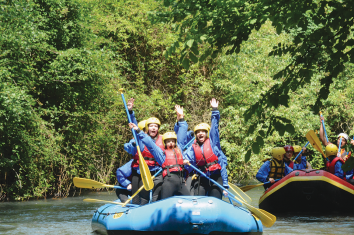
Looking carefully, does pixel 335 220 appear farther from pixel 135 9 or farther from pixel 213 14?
pixel 135 9

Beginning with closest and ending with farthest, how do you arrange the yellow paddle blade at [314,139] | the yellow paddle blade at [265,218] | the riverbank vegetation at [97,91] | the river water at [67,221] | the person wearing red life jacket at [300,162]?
1. the yellow paddle blade at [265,218]
2. the river water at [67,221]
3. the riverbank vegetation at [97,91]
4. the person wearing red life jacket at [300,162]
5. the yellow paddle blade at [314,139]

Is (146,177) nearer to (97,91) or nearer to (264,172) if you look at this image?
(264,172)

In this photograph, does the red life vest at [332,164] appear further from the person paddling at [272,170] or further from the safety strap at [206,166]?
the safety strap at [206,166]

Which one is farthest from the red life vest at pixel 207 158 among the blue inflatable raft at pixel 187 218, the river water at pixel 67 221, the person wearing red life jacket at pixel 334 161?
the person wearing red life jacket at pixel 334 161

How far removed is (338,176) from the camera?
9.56 m

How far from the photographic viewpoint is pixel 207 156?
5.98 meters

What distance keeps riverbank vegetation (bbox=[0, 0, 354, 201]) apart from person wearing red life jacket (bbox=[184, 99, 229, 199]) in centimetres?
113

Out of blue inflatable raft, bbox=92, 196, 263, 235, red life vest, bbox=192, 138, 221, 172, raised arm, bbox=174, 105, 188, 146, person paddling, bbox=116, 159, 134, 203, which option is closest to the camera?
blue inflatable raft, bbox=92, 196, 263, 235

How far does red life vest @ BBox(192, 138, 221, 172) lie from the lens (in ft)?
19.6

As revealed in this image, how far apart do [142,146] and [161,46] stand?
10325 mm

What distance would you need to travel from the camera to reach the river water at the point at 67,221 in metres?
7.62

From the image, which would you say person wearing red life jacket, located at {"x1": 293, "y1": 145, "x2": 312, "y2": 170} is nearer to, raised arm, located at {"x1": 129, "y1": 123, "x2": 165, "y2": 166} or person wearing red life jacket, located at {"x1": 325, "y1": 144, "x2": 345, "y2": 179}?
person wearing red life jacket, located at {"x1": 325, "y1": 144, "x2": 345, "y2": 179}

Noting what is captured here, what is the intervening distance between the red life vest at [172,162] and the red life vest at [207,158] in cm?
31

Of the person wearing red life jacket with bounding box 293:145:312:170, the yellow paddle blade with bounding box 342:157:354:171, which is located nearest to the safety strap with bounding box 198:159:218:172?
the yellow paddle blade with bounding box 342:157:354:171
